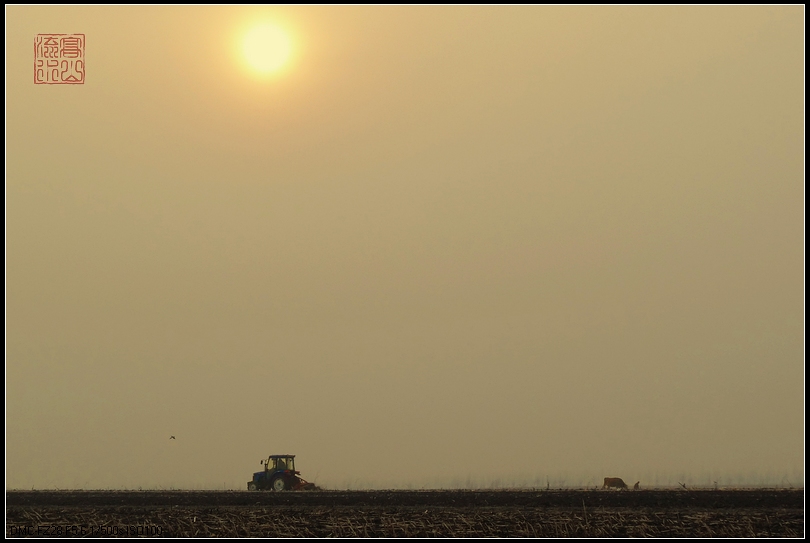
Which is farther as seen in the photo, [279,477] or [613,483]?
[613,483]

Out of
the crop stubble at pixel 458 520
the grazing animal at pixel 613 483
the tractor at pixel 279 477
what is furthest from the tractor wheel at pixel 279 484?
the grazing animal at pixel 613 483

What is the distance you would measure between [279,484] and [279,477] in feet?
1.27

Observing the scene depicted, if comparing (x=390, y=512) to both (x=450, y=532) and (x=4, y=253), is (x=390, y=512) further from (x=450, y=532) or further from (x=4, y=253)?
(x=4, y=253)

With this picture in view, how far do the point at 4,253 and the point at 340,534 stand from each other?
40.3 ft

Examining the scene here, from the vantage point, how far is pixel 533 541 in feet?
68.1

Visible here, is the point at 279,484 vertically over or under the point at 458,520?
under

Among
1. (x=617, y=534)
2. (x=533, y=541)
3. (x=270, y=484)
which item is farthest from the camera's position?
(x=270, y=484)

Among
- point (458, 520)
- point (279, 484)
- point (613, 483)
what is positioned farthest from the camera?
point (613, 483)

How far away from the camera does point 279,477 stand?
2004 inches

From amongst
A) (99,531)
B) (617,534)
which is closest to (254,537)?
(99,531)

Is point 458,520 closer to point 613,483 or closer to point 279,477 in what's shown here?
point 279,477

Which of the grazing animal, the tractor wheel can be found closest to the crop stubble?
the tractor wheel

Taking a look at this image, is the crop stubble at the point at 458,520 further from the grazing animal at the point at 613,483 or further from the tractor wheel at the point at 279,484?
the grazing animal at the point at 613,483

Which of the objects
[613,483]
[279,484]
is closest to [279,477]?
[279,484]
